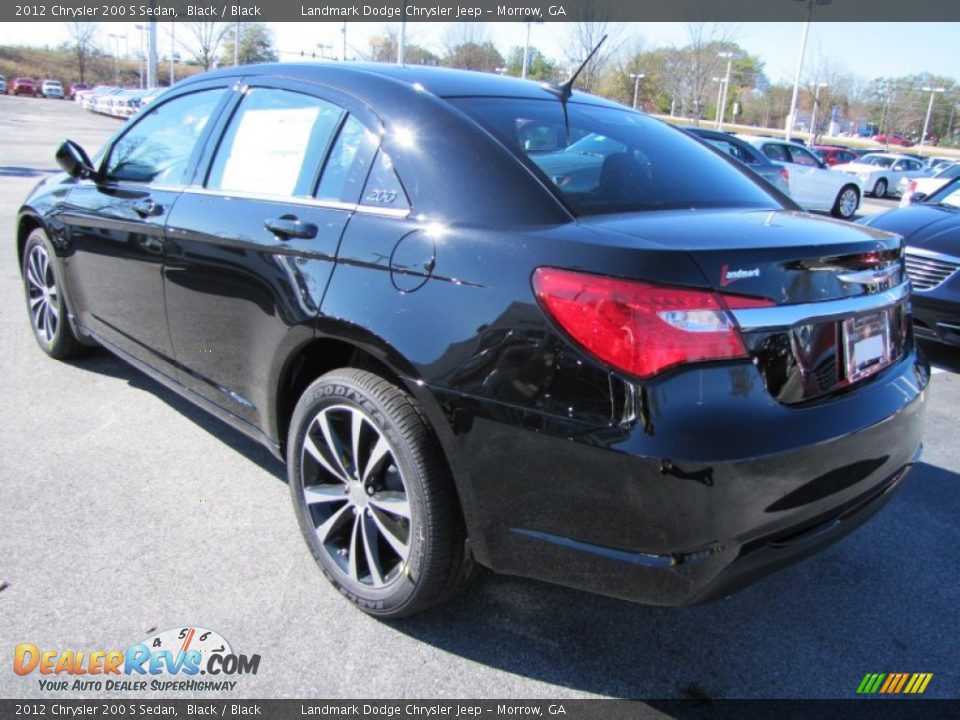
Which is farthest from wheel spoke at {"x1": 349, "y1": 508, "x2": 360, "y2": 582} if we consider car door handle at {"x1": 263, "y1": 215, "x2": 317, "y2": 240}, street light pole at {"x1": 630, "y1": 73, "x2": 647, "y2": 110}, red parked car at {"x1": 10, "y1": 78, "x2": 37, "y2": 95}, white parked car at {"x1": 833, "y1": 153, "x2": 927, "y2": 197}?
red parked car at {"x1": 10, "y1": 78, "x2": 37, "y2": 95}

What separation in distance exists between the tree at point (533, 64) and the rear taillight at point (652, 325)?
48282 mm

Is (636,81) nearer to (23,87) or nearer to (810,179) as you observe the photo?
(810,179)

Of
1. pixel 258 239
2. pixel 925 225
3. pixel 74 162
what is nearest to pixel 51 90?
pixel 74 162

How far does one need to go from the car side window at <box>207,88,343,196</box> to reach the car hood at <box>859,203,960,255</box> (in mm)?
4176

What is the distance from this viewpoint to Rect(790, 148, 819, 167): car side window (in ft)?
57.4

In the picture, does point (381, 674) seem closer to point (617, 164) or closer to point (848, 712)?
point (848, 712)

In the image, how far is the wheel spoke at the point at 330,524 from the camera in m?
2.57

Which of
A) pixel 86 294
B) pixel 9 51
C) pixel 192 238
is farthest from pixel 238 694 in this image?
pixel 9 51

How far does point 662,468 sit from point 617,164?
1.26 meters

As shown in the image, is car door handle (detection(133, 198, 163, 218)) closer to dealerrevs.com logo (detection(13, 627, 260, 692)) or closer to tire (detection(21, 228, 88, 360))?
tire (detection(21, 228, 88, 360))

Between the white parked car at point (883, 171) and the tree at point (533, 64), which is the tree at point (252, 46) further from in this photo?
the white parked car at point (883, 171)

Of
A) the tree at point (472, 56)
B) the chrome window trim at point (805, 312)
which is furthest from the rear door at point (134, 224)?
the tree at point (472, 56)

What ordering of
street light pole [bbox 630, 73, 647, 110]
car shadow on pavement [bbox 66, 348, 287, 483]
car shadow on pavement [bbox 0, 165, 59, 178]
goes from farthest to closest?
1. street light pole [bbox 630, 73, 647, 110]
2. car shadow on pavement [bbox 0, 165, 59, 178]
3. car shadow on pavement [bbox 66, 348, 287, 483]

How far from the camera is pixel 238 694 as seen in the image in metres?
2.19
